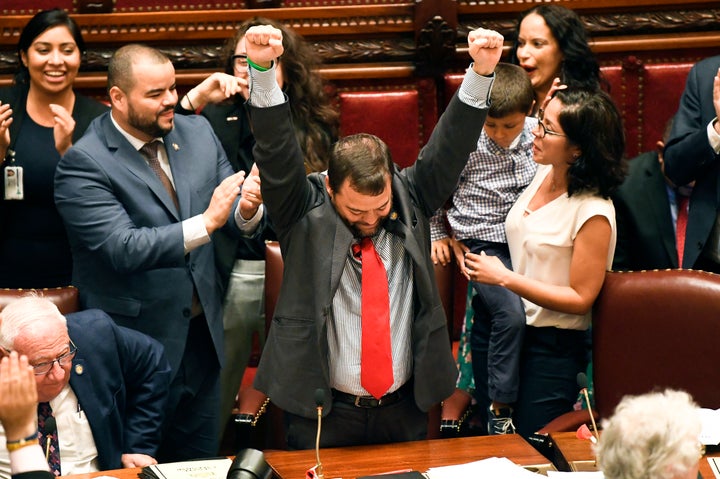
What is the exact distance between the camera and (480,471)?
86.6 inches

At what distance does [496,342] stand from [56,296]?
3.81 ft

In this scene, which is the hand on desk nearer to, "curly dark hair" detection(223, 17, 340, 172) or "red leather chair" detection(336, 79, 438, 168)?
"curly dark hair" detection(223, 17, 340, 172)

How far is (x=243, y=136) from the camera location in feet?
10.4

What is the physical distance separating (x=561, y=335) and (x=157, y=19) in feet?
5.78

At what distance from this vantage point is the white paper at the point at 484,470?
2.17 m

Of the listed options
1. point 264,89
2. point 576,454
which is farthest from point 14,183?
point 576,454

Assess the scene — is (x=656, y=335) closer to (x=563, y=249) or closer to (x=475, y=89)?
(x=563, y=249)

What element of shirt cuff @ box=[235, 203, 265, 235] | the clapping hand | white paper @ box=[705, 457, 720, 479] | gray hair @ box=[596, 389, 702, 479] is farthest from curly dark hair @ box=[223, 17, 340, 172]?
gray hair @ box=[596, 389, 702, 479]

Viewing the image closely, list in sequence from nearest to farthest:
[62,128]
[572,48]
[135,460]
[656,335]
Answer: [135,460] < [656,335] < [62,128] < [572,48]

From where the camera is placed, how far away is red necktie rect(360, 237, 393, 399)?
237 cm

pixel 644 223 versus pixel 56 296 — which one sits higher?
pixel 644 223

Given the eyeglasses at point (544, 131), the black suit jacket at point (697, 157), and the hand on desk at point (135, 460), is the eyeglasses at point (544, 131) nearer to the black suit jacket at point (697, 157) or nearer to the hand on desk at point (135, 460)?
the black suit jacket at point (697, 157)

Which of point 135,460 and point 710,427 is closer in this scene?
point 710,427

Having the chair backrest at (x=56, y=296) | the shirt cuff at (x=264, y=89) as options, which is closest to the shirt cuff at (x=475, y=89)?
the shirt cuff at (x=264, y=89)
